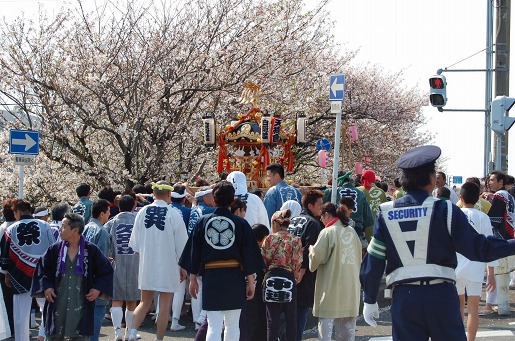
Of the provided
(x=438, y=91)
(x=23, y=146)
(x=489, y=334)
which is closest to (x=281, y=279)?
(x=489, y=334)

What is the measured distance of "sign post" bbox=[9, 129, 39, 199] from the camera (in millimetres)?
13367

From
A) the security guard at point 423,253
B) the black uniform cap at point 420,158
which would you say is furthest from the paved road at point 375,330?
the black uniform cap at point 420,158

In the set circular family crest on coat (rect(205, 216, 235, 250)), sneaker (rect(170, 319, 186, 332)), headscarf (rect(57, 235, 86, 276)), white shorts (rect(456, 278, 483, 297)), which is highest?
circular family crest on coat (rect(205, 216, 235, 250))

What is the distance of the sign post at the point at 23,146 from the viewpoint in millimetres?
13367

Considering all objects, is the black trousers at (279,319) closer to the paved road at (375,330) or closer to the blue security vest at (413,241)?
the paved road at (375,330)

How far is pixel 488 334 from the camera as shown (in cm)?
1011

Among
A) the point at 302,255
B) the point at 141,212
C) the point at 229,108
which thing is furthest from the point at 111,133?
the point at 302,255

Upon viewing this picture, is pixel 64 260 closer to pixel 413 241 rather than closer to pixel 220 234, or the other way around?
pixel 220 234

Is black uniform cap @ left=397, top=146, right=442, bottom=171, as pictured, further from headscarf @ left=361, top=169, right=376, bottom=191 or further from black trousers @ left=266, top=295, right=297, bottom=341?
headscarf @ left=361, top=169, right=376, bottom=191

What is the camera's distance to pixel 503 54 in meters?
16.0

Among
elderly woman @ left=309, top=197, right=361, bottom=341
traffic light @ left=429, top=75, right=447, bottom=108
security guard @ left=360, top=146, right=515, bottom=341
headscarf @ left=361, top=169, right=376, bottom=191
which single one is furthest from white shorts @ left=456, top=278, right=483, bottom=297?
traffic light @ left=429, top=75, right=447, bottom=108

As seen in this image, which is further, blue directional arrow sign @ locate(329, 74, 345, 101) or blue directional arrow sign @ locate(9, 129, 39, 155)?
blue directional arrow sign @ locate(9, 129, 39, 155)

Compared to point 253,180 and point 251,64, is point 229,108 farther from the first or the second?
point 253,180

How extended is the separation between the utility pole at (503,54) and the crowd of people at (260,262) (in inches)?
239
